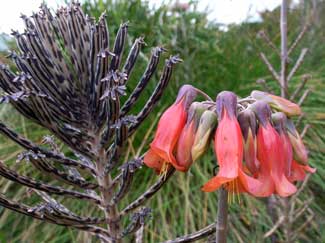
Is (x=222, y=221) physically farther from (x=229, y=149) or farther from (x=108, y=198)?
(x=108, y=198)

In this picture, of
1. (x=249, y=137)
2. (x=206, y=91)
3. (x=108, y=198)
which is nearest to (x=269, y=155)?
(x=249, y=137)

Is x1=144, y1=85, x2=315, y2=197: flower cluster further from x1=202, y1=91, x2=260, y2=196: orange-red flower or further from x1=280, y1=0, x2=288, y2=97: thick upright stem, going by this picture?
x1=280, y1=0, x2=288, y2=97: thick upright stem

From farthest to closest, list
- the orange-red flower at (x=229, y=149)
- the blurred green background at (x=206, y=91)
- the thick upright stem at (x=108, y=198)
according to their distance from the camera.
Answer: the blurred green background at (x=206, y=91) → the thick upright stem at (x=108, y=198) → the orange-red flower at (x=229, y=149)

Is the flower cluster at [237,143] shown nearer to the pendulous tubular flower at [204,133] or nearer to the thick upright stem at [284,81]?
the pendulous tubular flower at [204,133]

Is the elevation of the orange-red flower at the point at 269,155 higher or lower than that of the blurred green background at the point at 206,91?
higher

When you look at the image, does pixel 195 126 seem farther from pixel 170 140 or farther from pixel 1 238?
pixel 1 238

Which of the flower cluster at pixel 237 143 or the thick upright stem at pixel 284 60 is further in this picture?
the thick upright stem at pixel 284 60

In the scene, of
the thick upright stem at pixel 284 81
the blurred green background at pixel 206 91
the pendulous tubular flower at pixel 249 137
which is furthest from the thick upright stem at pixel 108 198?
the blurred green background at pixel 206 91

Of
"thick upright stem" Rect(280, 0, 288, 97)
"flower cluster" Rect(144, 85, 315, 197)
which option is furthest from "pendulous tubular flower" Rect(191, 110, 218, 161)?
"thick upright stem" Rect(280, 0, 288, 97)
